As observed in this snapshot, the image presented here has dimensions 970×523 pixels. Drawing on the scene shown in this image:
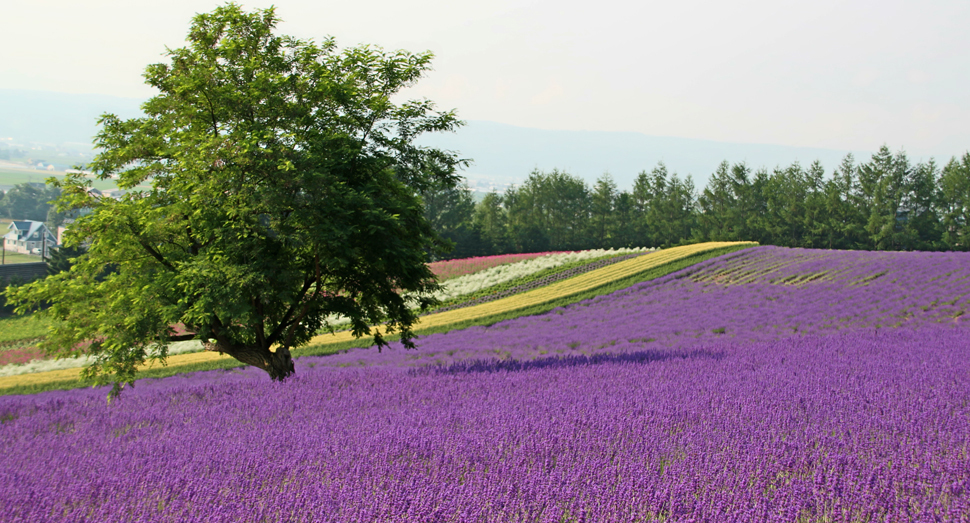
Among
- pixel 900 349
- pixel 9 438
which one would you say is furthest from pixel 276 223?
pixel 900 349

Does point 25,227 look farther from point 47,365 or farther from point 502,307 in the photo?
point 502,307

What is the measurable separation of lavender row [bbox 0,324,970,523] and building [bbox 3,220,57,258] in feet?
365

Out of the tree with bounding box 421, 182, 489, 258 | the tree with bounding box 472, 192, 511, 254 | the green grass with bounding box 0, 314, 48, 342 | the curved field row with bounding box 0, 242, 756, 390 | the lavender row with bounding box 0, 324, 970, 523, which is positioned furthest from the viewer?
Result: the tree with bounding box 472, 192, 511, 254

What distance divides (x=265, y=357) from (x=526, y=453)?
9.29 metres

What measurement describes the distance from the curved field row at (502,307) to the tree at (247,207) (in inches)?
281

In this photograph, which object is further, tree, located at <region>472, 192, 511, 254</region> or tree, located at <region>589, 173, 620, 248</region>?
tree, located at <region>589, 173, 620, 248</region>

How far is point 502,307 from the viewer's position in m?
27.4

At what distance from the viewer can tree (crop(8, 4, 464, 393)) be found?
34.0 feet

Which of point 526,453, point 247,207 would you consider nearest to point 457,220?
point 247,207

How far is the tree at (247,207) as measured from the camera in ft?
34.0

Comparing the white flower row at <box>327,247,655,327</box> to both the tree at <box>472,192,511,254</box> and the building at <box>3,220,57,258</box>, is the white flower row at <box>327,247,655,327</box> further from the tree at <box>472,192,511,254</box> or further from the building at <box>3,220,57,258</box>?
the building at <box>3,220,57,258</box>

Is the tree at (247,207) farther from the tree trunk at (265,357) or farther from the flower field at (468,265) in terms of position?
the flower field at (468,265)

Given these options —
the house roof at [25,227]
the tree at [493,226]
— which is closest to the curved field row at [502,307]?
the tree at [493,226]

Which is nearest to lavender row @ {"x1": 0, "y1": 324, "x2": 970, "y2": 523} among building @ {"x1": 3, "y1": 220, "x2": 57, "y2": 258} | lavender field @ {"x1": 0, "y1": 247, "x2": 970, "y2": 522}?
lavender field @ {"x1": 0, "y1": 247, "x2": 970, "y2": 522}
